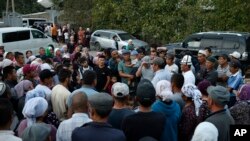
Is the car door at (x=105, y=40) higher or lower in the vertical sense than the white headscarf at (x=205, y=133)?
lower

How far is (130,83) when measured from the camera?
1126cm

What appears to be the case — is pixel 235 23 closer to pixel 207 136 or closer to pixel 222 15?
pixel 222 15

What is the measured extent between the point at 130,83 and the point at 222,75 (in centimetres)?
246

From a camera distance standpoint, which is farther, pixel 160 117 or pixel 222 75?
pixel 222 75

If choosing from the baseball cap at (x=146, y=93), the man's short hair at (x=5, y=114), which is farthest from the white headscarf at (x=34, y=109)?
the baseball cap at (x=146, y=93)

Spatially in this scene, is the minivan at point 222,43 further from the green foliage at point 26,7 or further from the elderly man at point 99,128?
the green foliage at point 26,7

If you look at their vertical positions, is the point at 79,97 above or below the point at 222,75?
above

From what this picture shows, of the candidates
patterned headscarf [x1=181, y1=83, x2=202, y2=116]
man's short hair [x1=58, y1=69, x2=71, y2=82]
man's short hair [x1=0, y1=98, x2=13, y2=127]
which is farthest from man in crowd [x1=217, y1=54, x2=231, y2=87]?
man's short hair [x1=0, y1=98, x2=13, y2=127]

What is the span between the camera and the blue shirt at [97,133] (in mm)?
4531

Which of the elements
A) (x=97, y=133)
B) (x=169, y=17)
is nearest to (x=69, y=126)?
(x=97, y=133)

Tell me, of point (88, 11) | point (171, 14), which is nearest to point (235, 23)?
point (171, 14)

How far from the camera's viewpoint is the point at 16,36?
2386 cm

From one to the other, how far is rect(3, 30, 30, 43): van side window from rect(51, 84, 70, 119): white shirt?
56.6 feet

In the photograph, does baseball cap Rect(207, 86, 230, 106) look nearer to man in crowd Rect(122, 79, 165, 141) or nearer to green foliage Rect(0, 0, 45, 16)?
man in crowd Rect(122, 79, 165, 141)
